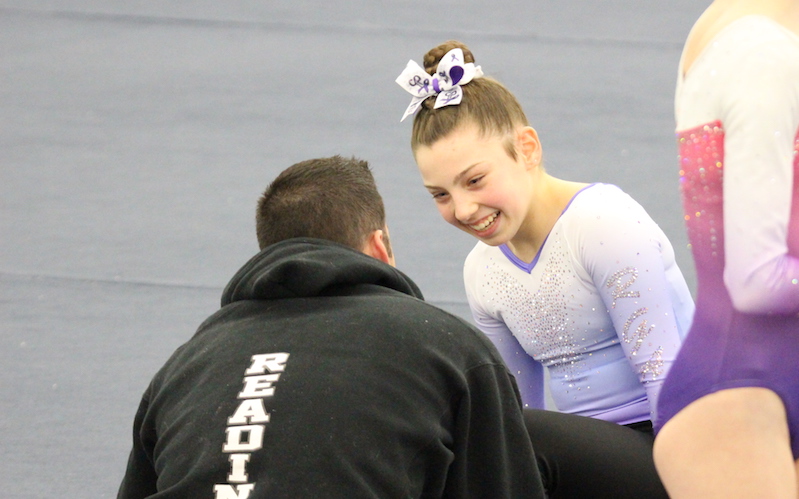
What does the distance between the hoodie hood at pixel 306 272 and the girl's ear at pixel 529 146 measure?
1.57 feet

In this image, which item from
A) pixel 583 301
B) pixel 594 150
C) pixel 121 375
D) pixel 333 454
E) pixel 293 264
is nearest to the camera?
pixel 333 454

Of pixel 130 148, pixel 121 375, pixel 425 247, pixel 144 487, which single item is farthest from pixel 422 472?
pixel 130 148

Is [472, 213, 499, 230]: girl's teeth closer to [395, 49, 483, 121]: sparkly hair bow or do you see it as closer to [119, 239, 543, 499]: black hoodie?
[395, 49, 483, 121]: sparkly hair bow

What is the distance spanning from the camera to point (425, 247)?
3752 millimetres

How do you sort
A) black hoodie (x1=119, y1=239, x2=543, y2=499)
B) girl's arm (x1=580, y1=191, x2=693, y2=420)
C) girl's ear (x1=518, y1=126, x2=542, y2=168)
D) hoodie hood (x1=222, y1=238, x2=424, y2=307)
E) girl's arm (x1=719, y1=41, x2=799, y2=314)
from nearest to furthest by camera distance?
girl's arm (x1=719, y1=41, x2=799, y2=314)
black hoodie (x1=119, y1=239, x2=543, y2=499)
hoodie hood (x1=222, y1=238, x2=424, y2=307)
girl's arm (x1=580, y1=191, x2=693, y2=420)
girl's ear (x1=518, y1=126, x2=542, y2=168)

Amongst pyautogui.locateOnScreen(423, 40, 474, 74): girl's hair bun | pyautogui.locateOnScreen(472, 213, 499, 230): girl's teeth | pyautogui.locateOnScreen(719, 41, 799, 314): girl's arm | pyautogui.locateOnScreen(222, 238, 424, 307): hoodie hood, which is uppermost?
pyautogui.locateOnScreen(719, 41, 799, 314): girl's arm

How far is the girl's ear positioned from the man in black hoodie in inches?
18.8

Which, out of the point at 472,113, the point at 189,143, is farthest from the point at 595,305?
the point at 189,143

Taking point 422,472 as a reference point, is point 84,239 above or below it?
below

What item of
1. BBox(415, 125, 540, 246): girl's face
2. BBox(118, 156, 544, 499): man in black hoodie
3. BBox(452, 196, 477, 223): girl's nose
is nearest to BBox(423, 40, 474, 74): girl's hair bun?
BBox(415, 125, 540, 246): girl's face

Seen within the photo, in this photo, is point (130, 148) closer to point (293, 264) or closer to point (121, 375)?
point (121, 375)

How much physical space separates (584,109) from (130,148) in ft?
7.06

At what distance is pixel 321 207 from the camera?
160 cm

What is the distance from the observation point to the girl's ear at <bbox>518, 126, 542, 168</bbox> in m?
1.92
